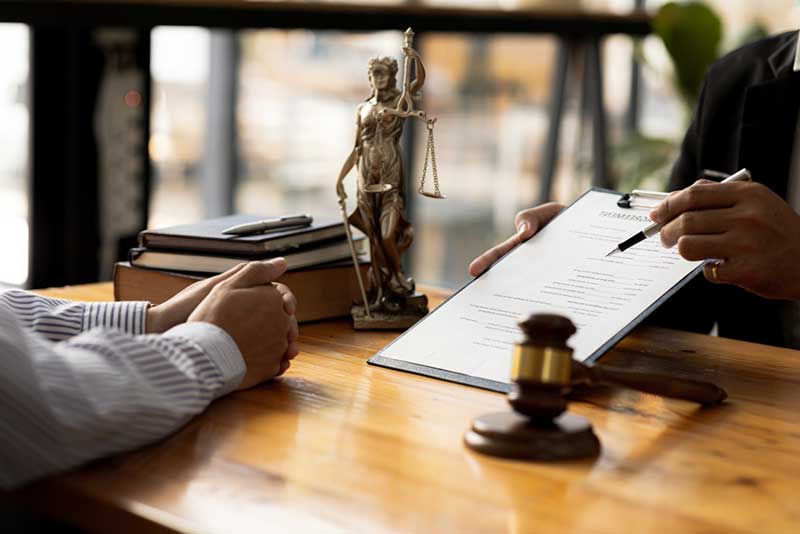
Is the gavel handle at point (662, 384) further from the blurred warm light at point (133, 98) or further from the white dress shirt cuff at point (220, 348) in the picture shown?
the blurred warm light at point (133, 98)

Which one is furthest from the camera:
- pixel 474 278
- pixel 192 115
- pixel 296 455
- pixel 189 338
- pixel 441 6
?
pixel 192 115

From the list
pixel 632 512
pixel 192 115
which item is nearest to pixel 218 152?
pixel 192 115

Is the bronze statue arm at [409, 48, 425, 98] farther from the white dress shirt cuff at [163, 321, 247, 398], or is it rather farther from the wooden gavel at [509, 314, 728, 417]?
the wooden gavel at [509, 314, 728, 417]

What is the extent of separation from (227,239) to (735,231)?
70 cm

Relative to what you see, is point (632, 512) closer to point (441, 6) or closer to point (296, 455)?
point (296, 455)

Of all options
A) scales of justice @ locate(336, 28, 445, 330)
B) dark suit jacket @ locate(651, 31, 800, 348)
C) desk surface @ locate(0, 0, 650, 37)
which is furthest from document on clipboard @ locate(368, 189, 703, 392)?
desk surface @ locate(0, 0, 650, 37)

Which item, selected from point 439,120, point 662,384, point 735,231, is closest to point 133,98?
point 735,231

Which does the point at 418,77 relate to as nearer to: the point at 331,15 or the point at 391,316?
the point at 391,316

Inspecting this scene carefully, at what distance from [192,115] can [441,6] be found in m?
1.10

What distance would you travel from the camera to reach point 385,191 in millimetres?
1507

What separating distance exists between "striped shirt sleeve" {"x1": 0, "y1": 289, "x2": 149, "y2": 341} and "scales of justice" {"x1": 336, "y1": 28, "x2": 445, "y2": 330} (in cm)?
34

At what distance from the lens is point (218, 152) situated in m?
4.17

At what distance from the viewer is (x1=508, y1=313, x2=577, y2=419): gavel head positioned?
97 centimetres

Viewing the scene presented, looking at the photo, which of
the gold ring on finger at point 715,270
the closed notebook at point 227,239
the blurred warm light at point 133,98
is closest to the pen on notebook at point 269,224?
the closed notebook at point 227,239
